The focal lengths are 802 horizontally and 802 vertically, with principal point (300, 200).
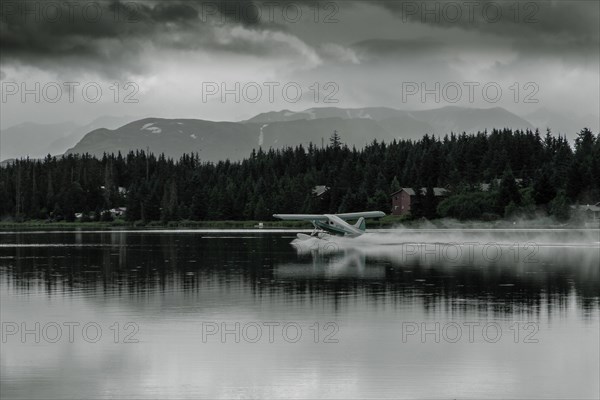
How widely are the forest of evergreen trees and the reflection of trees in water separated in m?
59.6

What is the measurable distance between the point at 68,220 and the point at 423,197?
308ft

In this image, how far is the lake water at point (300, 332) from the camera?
17.0 metres

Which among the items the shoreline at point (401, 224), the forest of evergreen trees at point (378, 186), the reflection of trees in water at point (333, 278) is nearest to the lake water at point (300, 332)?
the reflection of trees in water at point (333, 278)

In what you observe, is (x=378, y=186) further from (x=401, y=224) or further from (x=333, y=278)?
(x=333, y=278)

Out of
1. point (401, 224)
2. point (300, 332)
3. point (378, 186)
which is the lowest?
point (401, 224)

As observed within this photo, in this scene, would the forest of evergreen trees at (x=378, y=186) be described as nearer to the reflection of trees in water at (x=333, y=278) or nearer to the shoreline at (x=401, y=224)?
the shoreline at (x=401, y=224)

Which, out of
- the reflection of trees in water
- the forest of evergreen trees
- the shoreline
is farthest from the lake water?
the forest of evergreen trees

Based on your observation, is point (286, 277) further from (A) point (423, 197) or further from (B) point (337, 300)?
(A) point (423, 197)

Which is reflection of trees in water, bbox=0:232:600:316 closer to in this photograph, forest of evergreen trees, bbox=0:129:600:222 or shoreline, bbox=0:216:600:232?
shoreline, bbox=0:216:600:232

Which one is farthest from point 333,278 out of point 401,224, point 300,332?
point 401,224

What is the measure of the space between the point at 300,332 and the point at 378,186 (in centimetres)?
12834

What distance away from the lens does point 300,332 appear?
22.9 metres

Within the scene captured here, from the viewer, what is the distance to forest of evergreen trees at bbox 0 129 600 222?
114 meters

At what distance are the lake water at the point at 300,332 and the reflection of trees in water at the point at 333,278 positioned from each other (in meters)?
0.11
